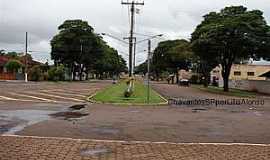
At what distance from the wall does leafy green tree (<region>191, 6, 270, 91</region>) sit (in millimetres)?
5868

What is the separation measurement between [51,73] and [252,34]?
49.5 metres

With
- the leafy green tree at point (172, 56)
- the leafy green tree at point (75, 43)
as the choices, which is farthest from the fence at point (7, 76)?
the leafy green tree at point (172, 56)

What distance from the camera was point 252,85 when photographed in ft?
208

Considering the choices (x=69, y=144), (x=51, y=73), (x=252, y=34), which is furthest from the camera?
(x=51, y=73)

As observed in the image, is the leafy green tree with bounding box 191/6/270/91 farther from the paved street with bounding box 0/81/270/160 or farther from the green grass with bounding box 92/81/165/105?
the paved street with bounding box 0/81/270/160

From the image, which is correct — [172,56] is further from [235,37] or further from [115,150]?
[115,150]

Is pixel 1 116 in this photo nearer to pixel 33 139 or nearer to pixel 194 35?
pixel 33 139

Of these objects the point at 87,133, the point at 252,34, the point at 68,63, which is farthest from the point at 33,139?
the point at 68,63

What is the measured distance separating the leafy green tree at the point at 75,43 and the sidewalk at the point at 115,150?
86.4 meters

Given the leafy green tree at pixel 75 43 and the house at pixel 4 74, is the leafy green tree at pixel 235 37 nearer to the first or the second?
the house at pixel 4 74

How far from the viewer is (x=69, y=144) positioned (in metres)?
11.1

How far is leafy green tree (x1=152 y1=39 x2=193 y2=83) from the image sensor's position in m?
104

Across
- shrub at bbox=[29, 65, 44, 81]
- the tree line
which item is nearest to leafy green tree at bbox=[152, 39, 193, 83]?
the tree line

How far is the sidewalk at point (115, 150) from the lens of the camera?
9617 millimetres
